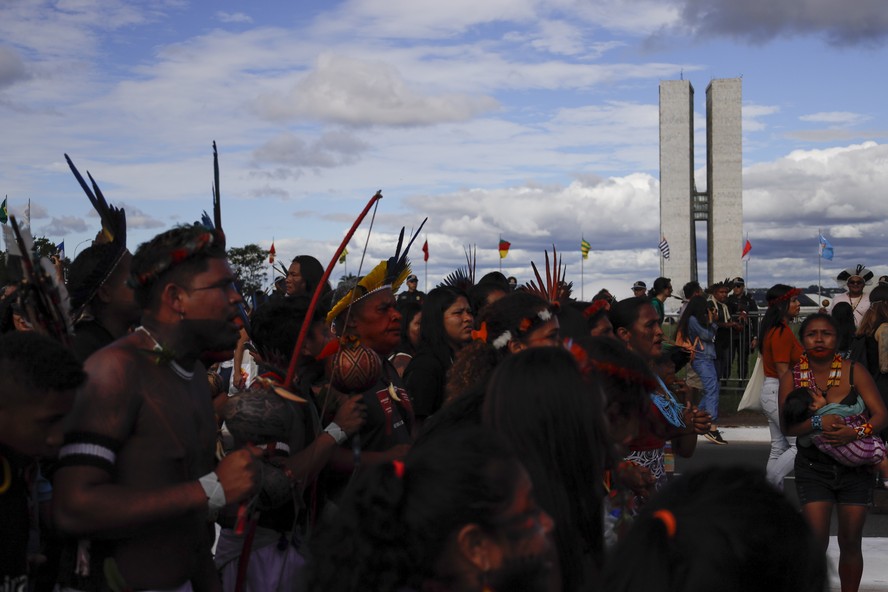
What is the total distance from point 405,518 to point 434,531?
6cm

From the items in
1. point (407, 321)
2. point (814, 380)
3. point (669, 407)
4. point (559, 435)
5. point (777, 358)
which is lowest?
point (777, 358)

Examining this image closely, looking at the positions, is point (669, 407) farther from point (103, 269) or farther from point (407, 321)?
point (407, 321)

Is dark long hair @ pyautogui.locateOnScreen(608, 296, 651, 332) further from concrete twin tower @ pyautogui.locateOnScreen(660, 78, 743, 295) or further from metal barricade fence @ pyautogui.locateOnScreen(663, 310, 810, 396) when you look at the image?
concrete twin tower @ pyautogui.locateOnScreen(660, 78, 743, 295)

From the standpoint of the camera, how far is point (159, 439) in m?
3.08

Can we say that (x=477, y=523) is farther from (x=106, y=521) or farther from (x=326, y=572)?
(x=106, y=521)

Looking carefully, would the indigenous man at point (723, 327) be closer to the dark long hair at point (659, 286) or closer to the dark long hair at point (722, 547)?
the dark long hair at point (659, 286)

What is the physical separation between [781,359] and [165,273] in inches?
323

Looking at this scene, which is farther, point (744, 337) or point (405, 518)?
point (744, 337)

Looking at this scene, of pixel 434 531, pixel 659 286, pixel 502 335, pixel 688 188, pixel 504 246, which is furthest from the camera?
pixel 688 188

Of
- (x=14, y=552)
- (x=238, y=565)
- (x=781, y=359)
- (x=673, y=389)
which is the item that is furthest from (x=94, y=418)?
(x=781, y=359)

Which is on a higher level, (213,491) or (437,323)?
(437,323)

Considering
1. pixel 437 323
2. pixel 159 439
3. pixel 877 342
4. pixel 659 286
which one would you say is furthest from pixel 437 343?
pixel 659 286

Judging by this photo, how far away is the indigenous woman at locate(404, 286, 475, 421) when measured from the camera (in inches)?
220

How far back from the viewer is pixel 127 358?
3105mm
